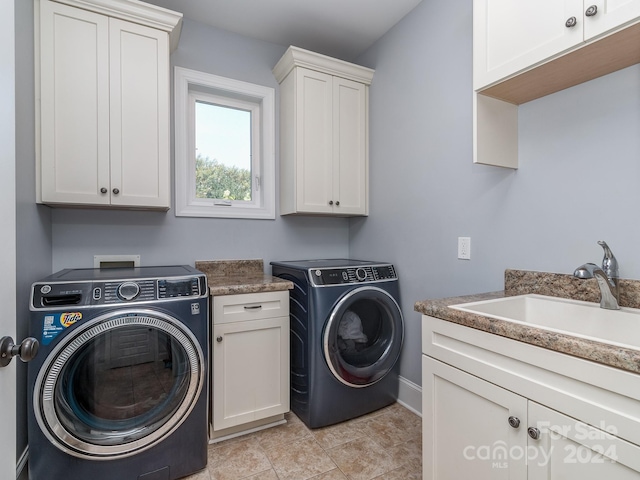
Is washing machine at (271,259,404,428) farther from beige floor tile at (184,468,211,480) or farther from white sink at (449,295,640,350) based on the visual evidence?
white sink at (449,295,640,350)

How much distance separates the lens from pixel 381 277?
2236 mm

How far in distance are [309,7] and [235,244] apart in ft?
5.50

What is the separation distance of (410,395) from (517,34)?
2076 millimetres

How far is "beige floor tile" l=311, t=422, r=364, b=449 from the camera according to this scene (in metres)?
1.91

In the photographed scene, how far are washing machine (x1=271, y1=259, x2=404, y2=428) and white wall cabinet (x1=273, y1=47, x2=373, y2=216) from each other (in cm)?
58

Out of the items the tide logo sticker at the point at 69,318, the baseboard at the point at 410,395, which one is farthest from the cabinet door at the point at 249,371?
the baseboard at the point at 410,395

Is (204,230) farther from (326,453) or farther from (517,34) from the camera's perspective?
(517,34)

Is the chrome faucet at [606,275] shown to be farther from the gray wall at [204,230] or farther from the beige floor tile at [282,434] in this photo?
the gray wall at [204,230]

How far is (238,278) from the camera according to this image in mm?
2264

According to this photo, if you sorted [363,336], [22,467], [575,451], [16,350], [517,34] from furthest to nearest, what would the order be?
1. [363,336]
2. [22,467]
3. [517,34]
4. [575,451]
5. [16,350]

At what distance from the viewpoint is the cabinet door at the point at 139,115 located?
184 cm

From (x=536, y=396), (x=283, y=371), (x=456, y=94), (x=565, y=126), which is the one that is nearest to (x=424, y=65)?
(x=456, y=94)

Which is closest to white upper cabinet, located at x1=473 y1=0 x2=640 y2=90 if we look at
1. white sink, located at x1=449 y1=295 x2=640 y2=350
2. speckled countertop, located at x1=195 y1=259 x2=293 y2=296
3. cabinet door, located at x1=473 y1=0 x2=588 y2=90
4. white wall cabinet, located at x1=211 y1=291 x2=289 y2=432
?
cabinet door, located at x1=473 y1=0 x2=588 y2=90

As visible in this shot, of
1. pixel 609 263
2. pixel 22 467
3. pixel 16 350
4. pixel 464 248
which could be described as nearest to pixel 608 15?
pixel 609 263
